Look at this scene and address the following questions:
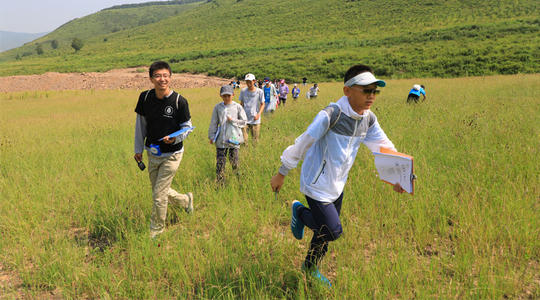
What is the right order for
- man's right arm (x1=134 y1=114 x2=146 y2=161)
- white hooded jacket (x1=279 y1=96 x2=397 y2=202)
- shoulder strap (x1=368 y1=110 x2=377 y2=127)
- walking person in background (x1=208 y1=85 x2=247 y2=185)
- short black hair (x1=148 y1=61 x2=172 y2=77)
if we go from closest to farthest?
white hooded jacket (x1=279 y1=96 x2=397 y2=202) → shoulder strap (x1=368 y1=110 x2=377 y2=127) → short black hair (x1=148 y1=61 x2=172 y2=77) → man's right arm (x1=134 y1=114 x2=146 y2=161) → walking person in background (x1=208 y1=85 x2=247 y2=185)

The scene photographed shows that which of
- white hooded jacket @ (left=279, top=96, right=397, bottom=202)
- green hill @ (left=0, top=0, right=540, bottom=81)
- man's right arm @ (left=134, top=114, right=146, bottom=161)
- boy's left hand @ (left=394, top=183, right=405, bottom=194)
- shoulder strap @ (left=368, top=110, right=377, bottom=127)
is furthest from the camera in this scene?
green hill @ (left=0, top=0, right=540, bottom=81)

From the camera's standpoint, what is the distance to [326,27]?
74062mm

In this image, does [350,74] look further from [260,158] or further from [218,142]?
[260,158]

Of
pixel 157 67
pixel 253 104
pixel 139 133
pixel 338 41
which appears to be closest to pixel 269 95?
pixel 253 104

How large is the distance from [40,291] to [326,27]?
79.8 m

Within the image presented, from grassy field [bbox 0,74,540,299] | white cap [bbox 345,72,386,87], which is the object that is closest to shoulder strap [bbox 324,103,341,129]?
white cap [bbox 345,72,386,87]

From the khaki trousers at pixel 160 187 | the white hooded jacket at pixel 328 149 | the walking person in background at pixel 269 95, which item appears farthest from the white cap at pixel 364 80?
the walking person in background at pixel 269 95

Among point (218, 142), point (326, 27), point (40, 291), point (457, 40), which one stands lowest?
point (40, 291)

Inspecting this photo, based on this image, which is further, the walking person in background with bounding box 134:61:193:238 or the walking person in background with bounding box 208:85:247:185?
the walking person in background with bounding box 208:85:247:185

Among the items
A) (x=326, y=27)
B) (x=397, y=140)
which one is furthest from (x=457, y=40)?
(x=397, y=140)

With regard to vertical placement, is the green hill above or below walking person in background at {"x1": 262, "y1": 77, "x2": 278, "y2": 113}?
above

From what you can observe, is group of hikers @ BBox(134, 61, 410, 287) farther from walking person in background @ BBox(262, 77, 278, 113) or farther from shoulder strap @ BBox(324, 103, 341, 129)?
walking person in background @ BBox(262, 77, 278, 113)

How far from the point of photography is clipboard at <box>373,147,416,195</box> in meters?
2.21

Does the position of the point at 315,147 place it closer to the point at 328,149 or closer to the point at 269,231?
the point at 328,149
